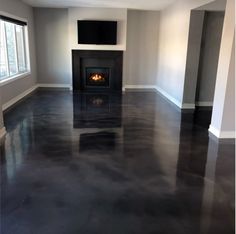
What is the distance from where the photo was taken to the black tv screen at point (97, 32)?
7465 millimetres

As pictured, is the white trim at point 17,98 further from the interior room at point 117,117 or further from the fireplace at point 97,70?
the fireplace at point 97,70

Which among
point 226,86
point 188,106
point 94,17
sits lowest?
point 188,106

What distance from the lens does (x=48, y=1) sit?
6727 millimetres

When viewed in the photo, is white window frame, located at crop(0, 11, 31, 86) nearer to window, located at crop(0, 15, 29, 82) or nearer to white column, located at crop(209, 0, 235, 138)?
window, located at crop(0, 15, 29, 82)

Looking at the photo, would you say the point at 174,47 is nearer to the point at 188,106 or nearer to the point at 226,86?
the point at 188,106

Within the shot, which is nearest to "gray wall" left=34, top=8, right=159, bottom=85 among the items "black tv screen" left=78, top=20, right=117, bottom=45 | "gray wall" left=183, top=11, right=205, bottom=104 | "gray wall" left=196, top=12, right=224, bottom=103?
"black tv screen" left=78, top=20, right=117, bottom=45

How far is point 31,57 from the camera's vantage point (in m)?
7.73

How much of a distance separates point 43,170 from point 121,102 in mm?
3943

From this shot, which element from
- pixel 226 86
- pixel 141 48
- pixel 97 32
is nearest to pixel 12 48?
pixel 97 32

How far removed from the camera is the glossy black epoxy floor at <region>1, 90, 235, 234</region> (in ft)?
7.03

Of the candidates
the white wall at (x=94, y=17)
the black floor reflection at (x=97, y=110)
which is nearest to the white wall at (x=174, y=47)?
the white wall at (x=94, y=17)

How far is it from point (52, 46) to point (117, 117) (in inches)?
169

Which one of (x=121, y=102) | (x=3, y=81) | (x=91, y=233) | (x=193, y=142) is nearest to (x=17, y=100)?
(x=3, y=81)

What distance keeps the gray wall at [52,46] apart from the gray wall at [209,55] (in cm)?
418
